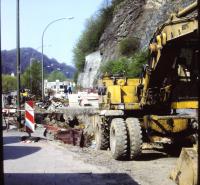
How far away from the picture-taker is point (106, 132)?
17703mm

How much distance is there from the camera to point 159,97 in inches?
609

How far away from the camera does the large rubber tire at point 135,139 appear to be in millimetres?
14805

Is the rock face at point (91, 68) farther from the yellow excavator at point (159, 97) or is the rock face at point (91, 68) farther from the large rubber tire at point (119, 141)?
the large rubber tire at point (119, 141)

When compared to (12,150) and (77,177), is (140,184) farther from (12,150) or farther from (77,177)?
(12,150)

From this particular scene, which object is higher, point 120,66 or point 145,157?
point 120,66

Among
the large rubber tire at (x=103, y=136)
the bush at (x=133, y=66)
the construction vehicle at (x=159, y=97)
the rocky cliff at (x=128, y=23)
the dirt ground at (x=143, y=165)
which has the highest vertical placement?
the rocky cliff at (x=128, y=23)

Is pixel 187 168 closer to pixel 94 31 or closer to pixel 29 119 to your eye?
pixel 29 119

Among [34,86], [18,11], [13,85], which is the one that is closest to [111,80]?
[18,11]

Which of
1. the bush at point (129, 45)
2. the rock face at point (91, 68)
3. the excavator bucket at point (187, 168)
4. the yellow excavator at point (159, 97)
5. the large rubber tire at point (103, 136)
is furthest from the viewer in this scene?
the rock face at point (91, 68)

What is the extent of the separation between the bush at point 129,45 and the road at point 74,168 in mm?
41117

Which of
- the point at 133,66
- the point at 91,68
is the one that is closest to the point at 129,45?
the point at 133,66

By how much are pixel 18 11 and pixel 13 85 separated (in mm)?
123861

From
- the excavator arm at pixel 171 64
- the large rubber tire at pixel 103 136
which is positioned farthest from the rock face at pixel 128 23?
the excavator arm at pixel 171 64

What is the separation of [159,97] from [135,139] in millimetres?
1500
